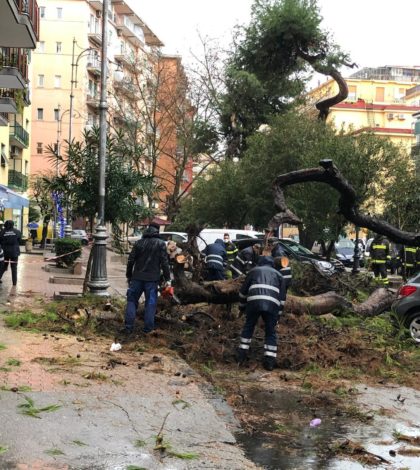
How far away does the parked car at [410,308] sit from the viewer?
34.3 ft

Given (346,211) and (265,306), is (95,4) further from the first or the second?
(265,306)

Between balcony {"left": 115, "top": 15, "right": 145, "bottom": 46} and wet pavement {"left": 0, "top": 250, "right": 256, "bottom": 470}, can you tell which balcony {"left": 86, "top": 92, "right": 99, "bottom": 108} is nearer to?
balcony {"left": 115, "top": 15, "right": 145, "bottom": 46}

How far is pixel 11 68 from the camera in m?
17.4

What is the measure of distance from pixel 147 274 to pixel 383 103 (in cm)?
8312

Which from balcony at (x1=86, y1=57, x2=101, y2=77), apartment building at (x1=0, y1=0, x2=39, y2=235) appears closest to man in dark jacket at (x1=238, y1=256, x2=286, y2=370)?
apartment building at (x1=0, y1=0, x2=39, y2=235)

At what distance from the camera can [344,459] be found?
511cm

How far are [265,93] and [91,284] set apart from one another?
75.9 ft

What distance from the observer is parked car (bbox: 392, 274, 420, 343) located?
10.5 meters

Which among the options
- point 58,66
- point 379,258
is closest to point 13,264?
point 379,258

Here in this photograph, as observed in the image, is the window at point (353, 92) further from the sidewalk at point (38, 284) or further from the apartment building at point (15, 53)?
the sidewalk at point (38, 284)

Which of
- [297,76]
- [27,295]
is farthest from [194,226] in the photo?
[297,76]

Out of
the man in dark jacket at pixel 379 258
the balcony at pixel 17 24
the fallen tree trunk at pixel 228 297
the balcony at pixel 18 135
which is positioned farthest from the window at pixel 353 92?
the fallen tree trunk at pixel 228 297

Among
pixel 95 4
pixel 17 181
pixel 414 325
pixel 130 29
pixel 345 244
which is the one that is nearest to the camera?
pixel 414 325

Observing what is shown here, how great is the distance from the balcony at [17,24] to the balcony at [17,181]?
27403 millimetres
